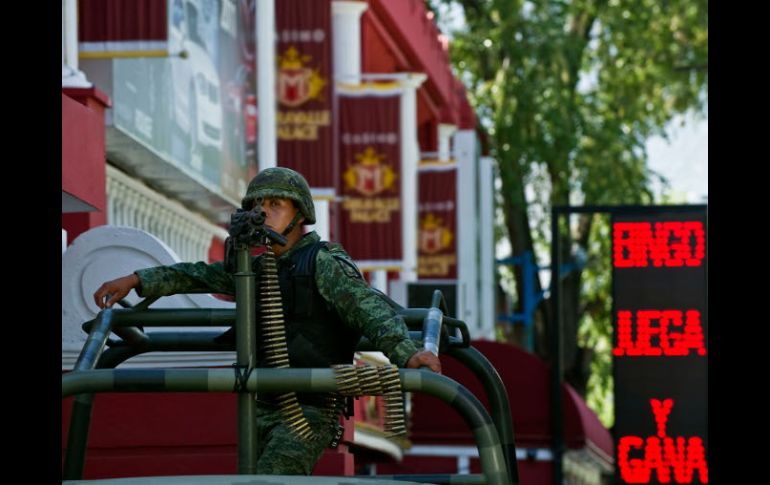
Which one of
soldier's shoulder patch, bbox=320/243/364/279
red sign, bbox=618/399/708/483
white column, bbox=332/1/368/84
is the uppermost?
white column, bbox=332/1/368/84

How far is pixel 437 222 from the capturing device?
108 ft

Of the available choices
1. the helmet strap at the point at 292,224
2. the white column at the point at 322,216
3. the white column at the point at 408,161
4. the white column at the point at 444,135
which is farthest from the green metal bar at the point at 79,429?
the white column at the point at 444,135

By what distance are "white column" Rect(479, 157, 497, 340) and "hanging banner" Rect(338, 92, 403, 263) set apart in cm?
791

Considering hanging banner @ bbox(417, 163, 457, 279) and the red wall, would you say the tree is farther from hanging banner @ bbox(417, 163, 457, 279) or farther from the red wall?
the red wall

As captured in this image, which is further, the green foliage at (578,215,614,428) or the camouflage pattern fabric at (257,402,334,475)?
the green foliage at (578,215,614,428)

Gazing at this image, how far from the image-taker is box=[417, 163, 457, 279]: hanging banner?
32438 millimetres

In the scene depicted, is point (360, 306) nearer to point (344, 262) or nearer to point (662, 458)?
point (344, 262)

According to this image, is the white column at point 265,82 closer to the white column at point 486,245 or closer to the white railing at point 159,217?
the white railing at point 159,217

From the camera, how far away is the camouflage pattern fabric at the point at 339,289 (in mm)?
6801

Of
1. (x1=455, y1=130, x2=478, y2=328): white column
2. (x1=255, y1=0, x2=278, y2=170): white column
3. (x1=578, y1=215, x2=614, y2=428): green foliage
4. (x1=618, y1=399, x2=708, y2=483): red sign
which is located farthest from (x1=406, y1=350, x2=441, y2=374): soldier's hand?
(x1=578, y1=215, x2=614, y2=428): green foliage

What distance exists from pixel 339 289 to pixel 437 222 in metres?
25.8

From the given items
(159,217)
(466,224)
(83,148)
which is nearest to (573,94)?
(466,224)

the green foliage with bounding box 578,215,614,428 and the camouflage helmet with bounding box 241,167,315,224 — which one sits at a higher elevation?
the camouflage helmet with bounding box 241,167,315,224
